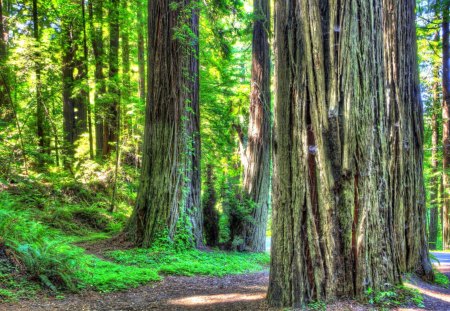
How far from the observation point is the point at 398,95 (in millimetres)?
5305

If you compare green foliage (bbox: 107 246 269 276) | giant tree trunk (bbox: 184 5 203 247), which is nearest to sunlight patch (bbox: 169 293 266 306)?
green foliage (bbox: 107 246 269 276)

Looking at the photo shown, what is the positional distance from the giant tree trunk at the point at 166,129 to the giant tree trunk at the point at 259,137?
2596mm

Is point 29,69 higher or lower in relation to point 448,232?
higher

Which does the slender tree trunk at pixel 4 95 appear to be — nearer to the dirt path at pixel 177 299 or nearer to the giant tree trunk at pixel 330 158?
the dirt path at pixel 177 299

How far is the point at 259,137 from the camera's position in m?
10.3

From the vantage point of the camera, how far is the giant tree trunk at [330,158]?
143 inches

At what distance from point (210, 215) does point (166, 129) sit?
2652 mm

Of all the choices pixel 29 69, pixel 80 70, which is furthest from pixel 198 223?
pixel 80 70

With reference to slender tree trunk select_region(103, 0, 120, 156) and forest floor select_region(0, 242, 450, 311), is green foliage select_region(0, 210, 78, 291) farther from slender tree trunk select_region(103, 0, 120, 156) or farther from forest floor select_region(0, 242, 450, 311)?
slender tree trunk select_region(103, 0, 120, 156)

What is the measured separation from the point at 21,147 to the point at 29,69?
7.87 feet

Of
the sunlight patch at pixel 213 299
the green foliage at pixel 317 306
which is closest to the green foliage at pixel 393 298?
the green foliage at pixel 317 306

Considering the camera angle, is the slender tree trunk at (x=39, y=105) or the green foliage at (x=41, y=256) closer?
the green foliage at (x=41, y=256)

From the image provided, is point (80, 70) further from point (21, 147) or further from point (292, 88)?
point (292, 88)

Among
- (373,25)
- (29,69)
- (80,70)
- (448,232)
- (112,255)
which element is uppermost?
(80,70)
